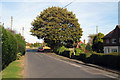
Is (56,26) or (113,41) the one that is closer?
(113,41)

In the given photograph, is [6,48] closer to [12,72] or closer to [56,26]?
[12,72]

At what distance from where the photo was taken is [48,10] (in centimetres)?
4694

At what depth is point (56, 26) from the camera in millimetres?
43094

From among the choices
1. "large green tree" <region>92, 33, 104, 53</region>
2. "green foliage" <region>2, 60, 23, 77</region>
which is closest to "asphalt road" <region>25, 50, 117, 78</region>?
"green foliage" <region>2, 60, 23, 77</region>

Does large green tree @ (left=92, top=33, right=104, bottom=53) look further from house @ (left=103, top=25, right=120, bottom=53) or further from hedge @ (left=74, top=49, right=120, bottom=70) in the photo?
hedge @ (left=74, top=49, right=120, bottom=70)

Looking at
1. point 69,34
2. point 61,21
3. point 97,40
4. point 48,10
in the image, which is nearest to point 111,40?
point 97,40

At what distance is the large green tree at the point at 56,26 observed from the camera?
42.9 metres

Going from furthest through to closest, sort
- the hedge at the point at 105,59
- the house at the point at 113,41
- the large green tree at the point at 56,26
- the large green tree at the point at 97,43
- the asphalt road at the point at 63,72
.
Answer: the large green tree at the point at 97,43
the large green tree at the point at 56,26
the house at the point at 113,41
the hedge at the point at 105,59
the asphalt road at the point at 63,72

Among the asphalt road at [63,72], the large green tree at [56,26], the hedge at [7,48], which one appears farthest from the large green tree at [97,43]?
the hedge at [7,48]

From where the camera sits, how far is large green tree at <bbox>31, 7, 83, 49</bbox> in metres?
42.9

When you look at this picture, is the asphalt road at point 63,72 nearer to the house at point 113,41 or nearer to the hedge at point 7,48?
the hedge at point 7,48

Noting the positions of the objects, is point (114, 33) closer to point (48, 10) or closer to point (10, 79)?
point (48, 10)

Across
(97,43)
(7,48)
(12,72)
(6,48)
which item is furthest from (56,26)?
(12,72)

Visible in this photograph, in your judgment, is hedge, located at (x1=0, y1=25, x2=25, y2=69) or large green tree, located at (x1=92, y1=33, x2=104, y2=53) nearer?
hedge, located at (x1=0, y1=25, x2=25, y2=69)
